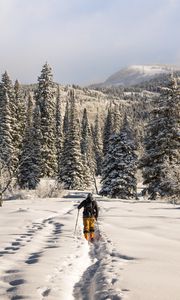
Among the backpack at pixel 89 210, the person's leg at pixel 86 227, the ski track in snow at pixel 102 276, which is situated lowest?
the ski track in snow at pixel 102 276

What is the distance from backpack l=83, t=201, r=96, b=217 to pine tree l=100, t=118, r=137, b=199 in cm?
2172

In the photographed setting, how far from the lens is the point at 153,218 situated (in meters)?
17.2

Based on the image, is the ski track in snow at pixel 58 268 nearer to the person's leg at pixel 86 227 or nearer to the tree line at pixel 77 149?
the person's leg at pixel 86 227

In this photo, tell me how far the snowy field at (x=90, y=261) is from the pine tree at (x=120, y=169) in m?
20.2

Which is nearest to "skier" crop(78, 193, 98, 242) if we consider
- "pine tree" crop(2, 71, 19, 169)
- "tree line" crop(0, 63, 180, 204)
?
"tree line" crop(0, 63, 180, 204)

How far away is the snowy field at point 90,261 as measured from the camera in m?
6.86

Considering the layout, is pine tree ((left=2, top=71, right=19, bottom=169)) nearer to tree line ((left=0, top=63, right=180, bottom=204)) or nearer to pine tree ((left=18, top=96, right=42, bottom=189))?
tree line ((left=0, top=63, right=180, bottom=204))

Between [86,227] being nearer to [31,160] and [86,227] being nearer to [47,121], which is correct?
[31,160]

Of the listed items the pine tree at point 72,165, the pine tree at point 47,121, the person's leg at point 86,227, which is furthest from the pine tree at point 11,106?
the person's leg at point 86,227

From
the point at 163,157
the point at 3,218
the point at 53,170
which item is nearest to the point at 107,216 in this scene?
the point at 3,218

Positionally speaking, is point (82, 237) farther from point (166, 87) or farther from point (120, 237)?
point (166, 87)

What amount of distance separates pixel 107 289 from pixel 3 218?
1055 cm

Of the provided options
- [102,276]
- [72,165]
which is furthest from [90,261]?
[72,165]

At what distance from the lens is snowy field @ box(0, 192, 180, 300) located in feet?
22.5
